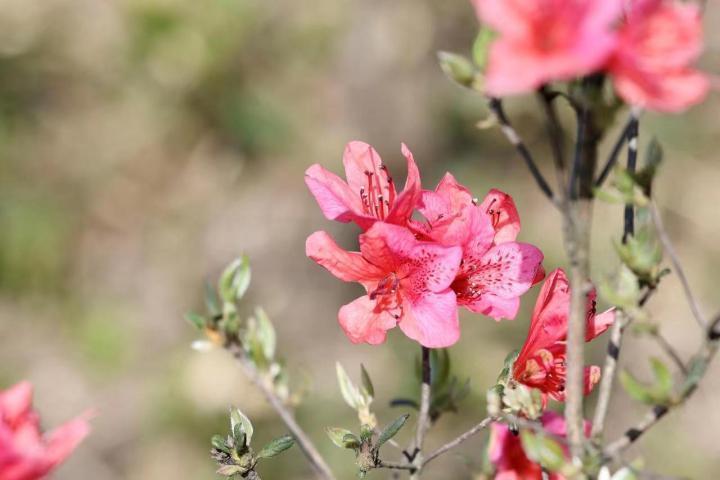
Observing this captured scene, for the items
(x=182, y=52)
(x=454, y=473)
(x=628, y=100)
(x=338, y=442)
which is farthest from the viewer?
(x=182, y=52)

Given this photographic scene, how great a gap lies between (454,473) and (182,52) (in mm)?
2233

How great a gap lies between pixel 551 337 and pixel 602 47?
348 millimetres

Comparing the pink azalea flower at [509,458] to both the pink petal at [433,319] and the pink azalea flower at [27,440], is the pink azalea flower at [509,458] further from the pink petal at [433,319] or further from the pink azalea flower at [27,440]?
the pink azalea flower at [27,440]

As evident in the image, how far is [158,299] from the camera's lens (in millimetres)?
3586

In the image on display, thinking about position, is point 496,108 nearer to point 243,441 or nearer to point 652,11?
point 652,11

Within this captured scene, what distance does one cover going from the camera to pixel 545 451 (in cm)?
74

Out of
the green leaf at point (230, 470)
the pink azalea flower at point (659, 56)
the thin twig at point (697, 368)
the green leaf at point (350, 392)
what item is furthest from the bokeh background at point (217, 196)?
the pink azalea flower at point (659, 56)

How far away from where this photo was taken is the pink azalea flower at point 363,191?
2.88 feet

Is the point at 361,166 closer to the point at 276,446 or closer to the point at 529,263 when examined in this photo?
the point at 529,263

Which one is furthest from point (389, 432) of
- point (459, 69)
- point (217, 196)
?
point (217, 196)

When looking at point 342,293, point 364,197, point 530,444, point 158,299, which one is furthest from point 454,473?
point 530,444

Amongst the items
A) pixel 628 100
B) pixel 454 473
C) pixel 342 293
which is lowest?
pixel 454 473

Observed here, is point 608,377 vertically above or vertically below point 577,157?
below

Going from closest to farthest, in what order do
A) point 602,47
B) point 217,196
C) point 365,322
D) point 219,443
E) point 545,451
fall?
point 602,47 < point 545,451 < point 219,443 < point 365,322 < point 217,196
